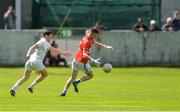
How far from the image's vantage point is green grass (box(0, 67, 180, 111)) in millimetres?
21969

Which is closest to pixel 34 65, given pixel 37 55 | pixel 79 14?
pixel 37 55

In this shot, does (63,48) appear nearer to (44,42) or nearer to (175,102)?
(44,42)

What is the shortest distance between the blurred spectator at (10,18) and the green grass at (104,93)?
864 centimetres

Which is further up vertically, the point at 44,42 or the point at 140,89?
the point at 44,42

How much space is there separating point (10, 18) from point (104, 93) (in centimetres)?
2186

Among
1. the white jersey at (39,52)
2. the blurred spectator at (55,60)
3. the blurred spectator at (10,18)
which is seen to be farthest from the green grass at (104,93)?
the blurred spectator at (10,18)

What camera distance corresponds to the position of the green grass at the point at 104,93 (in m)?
22.0

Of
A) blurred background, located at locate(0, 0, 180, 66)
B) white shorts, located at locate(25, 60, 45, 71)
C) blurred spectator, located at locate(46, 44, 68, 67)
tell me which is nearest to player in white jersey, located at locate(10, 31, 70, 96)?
white shorts, located at locate(25, 60, 45, 71)

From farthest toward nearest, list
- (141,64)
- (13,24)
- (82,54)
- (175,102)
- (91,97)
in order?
(13,24) → (141,64) → (82,54) → (91,97) → (175,102)

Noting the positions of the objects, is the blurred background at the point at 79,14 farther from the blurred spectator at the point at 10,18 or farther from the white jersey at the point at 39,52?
the white jersey at the point at 39,52

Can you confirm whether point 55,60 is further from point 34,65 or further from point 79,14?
point 34,65

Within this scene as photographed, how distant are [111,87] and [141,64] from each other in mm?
12944

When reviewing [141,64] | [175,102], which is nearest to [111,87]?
[175,102]

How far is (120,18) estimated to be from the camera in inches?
1928
